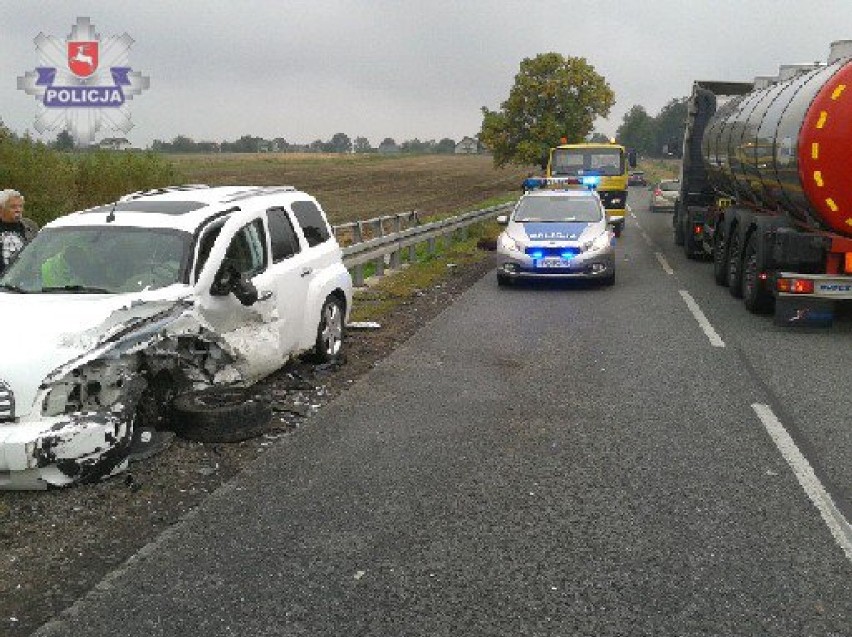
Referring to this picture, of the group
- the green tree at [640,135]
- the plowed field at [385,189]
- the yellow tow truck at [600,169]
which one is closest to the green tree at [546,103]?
the plowed field at [385,189]

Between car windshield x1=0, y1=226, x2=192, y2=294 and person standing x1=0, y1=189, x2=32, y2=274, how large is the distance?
0.90m

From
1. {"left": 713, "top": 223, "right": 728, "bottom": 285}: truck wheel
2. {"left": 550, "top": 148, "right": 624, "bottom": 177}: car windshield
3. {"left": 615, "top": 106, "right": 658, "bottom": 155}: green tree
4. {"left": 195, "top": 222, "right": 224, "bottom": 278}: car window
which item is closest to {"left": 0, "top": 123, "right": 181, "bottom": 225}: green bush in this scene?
{"left": 195, "top": 222, "right": 224, "bottom": 278}: car window

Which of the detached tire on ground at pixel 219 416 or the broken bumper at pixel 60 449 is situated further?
the detached tire on ground at pixel 219 416

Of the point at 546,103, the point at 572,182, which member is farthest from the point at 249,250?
the point at 546,103

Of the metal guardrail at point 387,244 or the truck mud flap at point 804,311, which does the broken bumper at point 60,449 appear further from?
the truck mud flap at point 804,311

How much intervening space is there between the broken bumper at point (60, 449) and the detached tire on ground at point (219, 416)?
0.86 meters

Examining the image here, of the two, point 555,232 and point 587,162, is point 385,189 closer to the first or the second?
point 587,162

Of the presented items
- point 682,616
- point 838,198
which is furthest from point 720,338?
point 682,616

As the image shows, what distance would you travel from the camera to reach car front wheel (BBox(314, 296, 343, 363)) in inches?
353

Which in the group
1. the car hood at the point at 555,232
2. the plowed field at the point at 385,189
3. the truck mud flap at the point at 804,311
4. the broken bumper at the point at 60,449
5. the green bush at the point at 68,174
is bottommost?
the plowed field at the point at 385,189

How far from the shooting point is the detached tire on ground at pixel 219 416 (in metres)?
6.46

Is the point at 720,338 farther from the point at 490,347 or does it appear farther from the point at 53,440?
the point at 53,440

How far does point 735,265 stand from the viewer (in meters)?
14.0

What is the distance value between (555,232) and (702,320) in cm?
401
